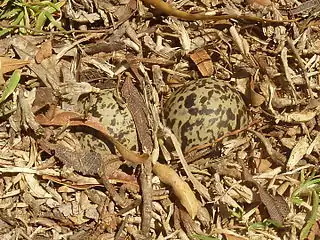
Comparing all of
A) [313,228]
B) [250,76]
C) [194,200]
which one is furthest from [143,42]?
[313,228]

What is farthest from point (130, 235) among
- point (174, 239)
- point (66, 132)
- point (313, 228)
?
point (313, 228)

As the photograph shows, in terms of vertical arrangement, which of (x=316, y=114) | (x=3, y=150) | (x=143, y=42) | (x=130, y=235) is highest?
(x=143, y=42)

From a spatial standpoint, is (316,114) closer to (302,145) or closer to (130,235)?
(302,145)

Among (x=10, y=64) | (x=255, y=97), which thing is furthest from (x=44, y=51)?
(x=255, y=97)

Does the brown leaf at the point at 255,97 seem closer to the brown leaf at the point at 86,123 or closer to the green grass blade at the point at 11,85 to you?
the brown leaf at the point at 86,123

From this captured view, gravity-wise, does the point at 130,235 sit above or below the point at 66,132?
below

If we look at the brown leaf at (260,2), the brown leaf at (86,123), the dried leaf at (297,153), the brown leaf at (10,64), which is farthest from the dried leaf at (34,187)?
the brown leaf at (260,2)

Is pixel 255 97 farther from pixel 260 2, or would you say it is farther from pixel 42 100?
pixel 42 100
